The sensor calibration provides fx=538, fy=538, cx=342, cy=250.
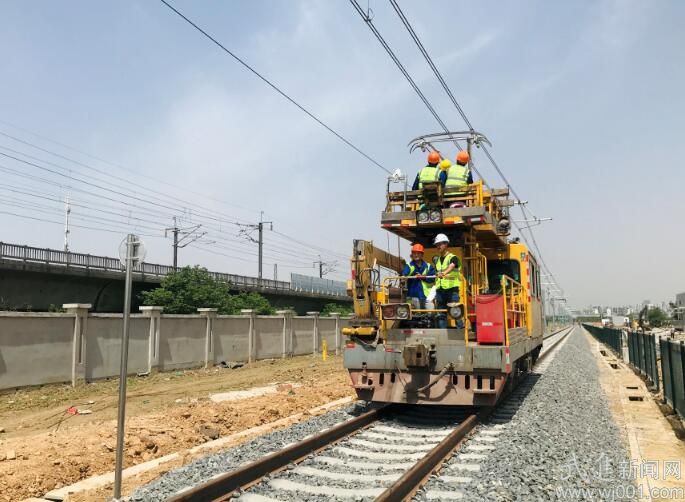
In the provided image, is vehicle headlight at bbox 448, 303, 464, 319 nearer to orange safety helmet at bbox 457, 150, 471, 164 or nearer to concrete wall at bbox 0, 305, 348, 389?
orange safety helmet at bbox 457, 150, 471, 164

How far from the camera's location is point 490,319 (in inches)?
332

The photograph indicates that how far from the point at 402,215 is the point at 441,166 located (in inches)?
50.7

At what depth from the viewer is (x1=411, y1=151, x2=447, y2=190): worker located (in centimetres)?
941

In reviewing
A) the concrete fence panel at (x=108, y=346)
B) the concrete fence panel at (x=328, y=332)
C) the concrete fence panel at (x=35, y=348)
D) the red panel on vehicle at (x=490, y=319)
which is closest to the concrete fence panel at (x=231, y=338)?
the concrete fence panel at (x=108, y=346)

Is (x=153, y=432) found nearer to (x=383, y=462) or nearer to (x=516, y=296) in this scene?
(x=383, y=462)

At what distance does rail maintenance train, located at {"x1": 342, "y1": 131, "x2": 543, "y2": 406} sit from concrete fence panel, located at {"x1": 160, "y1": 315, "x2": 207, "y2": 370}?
11.4 meters

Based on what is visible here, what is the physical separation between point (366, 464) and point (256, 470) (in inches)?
55.6

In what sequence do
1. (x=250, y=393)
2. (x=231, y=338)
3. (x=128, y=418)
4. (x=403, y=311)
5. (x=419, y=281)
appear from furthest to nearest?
(x=231, y=338) → (x=250, y=393) → (x=128, y=418) → (x=419, y=281) → (x=403, y=311)

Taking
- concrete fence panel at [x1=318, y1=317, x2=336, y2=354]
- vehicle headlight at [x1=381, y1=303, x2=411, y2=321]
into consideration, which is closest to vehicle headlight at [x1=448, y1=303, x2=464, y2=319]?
vehicle headlight at [x1=381, y1=303, x2=411, y2=321]

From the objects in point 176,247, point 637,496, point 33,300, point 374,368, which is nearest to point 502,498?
point 637,496

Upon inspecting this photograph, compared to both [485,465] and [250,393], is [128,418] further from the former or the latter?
[485,465]

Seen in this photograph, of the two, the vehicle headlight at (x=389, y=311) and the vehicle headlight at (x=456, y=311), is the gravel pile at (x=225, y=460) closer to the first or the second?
the vehicle headlight at (x=389, y=311)

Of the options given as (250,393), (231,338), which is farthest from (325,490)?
(231,338)

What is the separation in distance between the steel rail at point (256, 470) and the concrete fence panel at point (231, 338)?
15033mm
